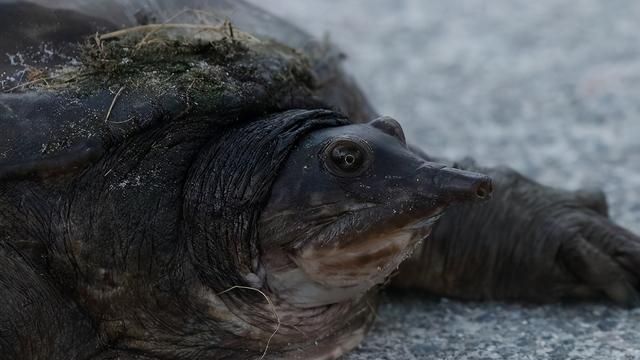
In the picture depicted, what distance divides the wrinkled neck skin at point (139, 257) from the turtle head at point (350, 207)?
→ 13 cm

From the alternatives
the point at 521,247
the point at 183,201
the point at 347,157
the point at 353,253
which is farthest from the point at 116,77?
the point at 521,247

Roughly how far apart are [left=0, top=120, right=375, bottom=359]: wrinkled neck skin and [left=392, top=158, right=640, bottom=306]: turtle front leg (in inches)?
37.8

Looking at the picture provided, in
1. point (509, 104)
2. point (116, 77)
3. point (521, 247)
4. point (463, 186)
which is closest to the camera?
point (463, 186)

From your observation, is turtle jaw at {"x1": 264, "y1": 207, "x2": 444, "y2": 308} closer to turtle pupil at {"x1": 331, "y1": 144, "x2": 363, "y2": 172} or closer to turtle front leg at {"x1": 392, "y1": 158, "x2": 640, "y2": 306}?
turtle pupil at {"x1": 331, "y1": 144, "x2": 363, "y2": 172}

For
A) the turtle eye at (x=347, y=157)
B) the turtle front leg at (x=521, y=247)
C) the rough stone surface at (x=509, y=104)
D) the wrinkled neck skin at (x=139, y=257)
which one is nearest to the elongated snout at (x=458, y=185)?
the turtle eye at (x=347, y=157)

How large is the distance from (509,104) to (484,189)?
165 inches

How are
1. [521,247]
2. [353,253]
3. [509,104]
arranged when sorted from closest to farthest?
[353,253], [521,247], [509,104]

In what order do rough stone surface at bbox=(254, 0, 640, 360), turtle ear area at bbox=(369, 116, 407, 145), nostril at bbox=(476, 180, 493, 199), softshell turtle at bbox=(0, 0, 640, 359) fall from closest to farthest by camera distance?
1. nostril at bbox=(476, 180, 493, 199)
2. softshell turtle at bbox=(0, 0, 640, 359)
3. turtle ear area at bbox=(369, 116, 407, 145)
4. rough stone surface at bbox=(254, 0, 640, 360)

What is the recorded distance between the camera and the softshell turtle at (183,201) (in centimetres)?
254

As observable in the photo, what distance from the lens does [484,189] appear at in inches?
95.3

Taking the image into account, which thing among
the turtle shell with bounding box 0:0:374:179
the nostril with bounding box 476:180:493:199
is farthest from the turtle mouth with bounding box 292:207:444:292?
the turtle shell with bounding box 0:0:374:179

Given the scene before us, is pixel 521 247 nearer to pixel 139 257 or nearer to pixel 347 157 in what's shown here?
pixel 347 157

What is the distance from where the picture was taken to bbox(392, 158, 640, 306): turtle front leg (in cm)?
347

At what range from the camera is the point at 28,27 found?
293 cm
